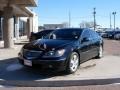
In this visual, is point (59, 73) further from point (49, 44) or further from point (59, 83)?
point (59, 83)

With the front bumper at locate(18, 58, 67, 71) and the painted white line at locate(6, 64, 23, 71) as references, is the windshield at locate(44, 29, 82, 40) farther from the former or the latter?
the front bumper at locate(18, 58, 67, 71)

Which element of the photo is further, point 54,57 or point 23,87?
point 54,57

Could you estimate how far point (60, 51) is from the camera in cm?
1053

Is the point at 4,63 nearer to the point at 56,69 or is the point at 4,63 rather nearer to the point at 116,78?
the point at 56,69

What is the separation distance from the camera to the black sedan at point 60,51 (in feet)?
33.9

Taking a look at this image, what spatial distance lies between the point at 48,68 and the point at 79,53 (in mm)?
1657

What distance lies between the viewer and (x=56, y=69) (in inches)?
408

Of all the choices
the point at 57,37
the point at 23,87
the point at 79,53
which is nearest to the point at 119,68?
the point at 79,53

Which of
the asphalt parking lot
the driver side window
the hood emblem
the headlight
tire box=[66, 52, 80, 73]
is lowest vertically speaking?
the asphalt parking lot

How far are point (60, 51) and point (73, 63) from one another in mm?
782

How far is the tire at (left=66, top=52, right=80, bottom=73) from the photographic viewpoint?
1078 centimetres

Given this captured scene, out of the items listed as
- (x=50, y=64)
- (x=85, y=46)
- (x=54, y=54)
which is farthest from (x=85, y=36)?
(x=50, y=64)

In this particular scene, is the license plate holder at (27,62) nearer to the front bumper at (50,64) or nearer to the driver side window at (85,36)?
the front bumper at (50,64)

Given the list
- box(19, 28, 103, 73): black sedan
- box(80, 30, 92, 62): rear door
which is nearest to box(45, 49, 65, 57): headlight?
box(19, 28, 103, 73): black sedan
